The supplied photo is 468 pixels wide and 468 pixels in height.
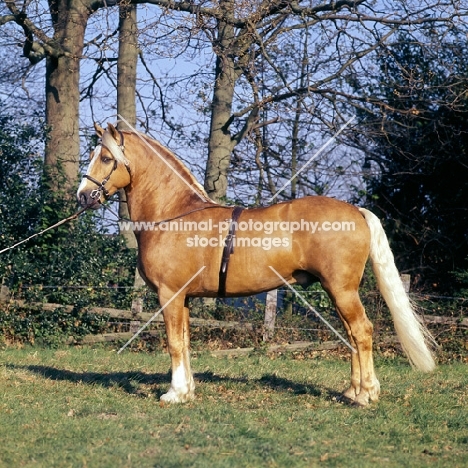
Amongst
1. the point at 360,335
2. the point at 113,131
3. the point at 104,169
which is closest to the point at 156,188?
the point at 104,169

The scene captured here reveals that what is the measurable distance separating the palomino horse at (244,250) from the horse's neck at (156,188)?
1cm

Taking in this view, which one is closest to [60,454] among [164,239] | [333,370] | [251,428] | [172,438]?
[172,438]

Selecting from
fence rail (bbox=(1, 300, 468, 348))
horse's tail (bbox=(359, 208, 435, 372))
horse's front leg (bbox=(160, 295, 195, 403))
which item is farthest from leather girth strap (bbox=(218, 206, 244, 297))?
fence rail (bbox=(1, 300, 468, 348))

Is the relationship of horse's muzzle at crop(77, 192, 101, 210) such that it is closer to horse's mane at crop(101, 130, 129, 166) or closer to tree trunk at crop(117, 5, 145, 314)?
horse's mane at crop(101, 130, 129, 166)

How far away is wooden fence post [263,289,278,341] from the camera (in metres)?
11.7

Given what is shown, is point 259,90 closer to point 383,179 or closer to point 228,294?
point 383,179

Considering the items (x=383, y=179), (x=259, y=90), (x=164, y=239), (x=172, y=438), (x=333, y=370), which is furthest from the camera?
(x=383, y=179)

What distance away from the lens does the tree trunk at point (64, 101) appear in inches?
525

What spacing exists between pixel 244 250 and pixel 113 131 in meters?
1.73

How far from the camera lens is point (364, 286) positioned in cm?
1221

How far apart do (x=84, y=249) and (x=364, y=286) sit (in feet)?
15.9

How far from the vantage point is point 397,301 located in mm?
6906

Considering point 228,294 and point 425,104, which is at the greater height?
point 425,104

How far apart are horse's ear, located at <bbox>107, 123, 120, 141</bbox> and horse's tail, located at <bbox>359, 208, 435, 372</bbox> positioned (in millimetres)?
2483
